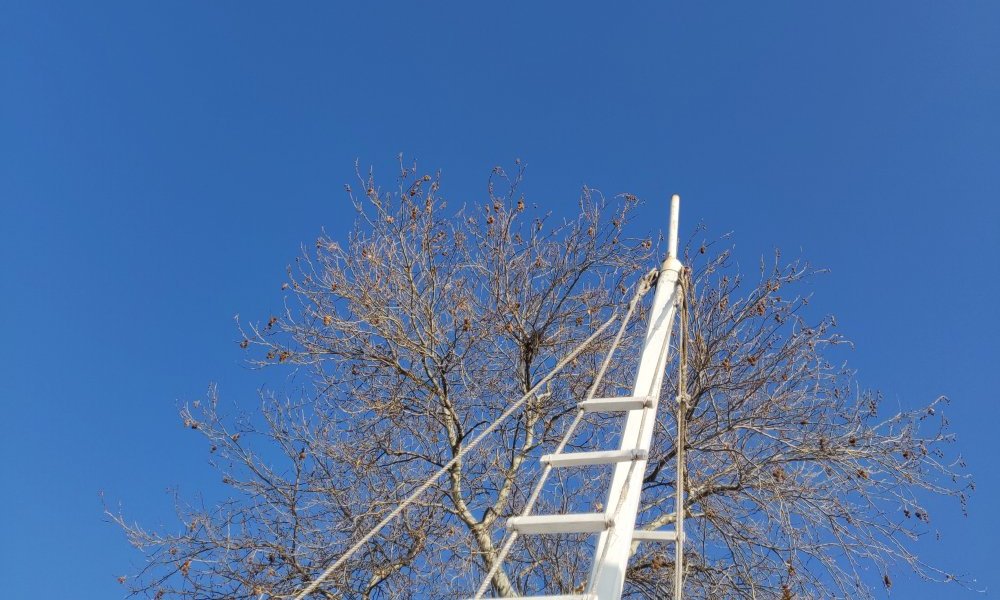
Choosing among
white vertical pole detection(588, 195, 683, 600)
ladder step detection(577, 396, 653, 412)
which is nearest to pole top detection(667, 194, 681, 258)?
white vertical pole detection(588, 195, 683, 600)

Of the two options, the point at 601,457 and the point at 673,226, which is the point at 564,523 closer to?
the point at 601,457

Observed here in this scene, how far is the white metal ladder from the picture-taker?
363 cm

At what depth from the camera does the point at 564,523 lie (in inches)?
144

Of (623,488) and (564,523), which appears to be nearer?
(564,523)

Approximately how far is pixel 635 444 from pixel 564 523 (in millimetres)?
806

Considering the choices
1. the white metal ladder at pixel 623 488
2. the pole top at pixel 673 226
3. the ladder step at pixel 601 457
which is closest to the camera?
the white metal ladder at pixel 623 488

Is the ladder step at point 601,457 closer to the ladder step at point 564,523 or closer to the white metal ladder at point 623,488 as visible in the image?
the white metal ladder at point 623,488

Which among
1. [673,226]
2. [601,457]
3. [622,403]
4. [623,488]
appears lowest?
[623,488]

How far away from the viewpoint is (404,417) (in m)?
9.01

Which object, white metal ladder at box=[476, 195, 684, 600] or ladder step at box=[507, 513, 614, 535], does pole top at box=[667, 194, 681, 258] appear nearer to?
white metal ladder at box=[476, 195, 684, 600]

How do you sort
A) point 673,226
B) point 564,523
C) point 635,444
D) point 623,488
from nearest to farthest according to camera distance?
point 564,523
point 623,488
point 635,444
point 673,226

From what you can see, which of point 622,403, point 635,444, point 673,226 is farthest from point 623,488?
point 673,226

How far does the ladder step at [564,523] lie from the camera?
3631 millimetres

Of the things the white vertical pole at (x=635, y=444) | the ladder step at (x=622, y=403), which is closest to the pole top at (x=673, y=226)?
the white vertical pole at (x=635, y=444)
